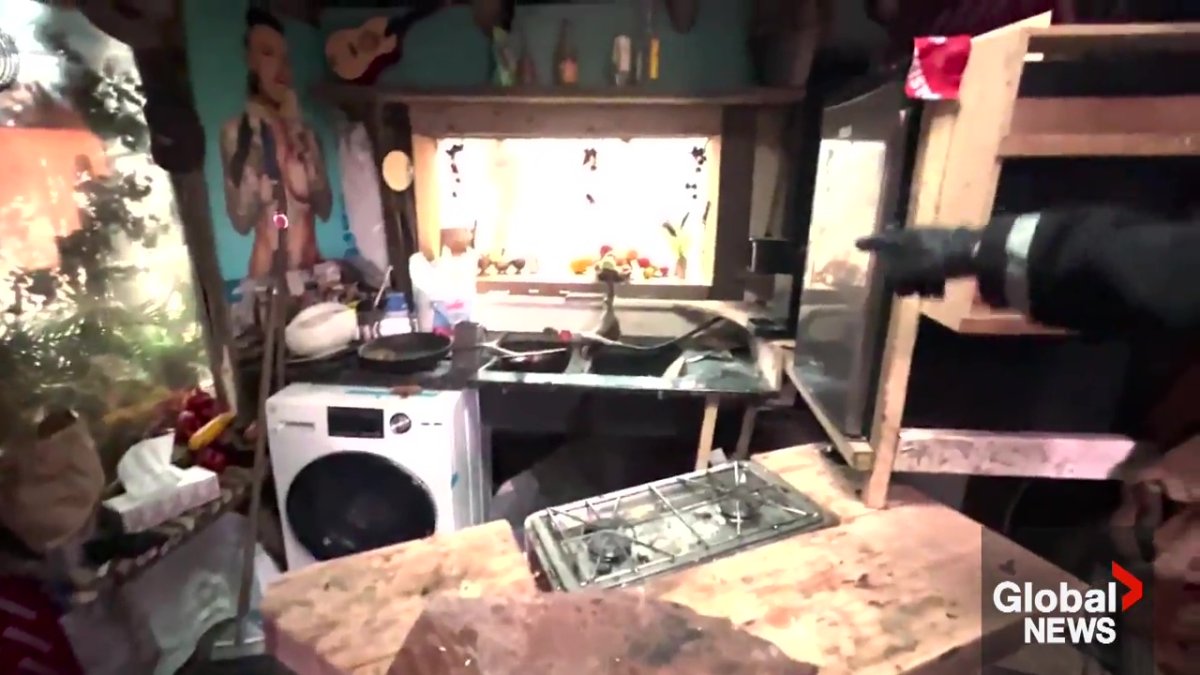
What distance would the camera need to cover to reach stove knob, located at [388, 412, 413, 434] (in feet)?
6.08

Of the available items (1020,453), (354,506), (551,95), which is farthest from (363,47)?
(1020,453)

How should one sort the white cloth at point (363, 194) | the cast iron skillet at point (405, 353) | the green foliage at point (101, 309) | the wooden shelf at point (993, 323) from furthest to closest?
the white cloth at point (363, 194) < the cast iron skillet at point (405, 353) < the green foliage at point (101, 309) < the wooden shelf at point (993, 323)

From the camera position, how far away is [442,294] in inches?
91.1

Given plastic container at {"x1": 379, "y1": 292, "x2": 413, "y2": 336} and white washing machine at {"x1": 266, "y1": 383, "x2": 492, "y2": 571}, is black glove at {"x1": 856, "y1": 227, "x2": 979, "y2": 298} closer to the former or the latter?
white washing machine at {"x1": 266, "y1": 383, "x2": 492, "y2": 571}

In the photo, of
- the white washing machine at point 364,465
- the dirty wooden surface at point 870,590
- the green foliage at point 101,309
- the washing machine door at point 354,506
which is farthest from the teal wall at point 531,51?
the dirty wooden surface at point 870,590

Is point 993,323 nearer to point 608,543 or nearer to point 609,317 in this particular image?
point 608,543

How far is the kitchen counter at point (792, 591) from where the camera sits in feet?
3.09

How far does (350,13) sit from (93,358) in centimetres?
132

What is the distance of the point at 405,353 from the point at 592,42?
42.8 inches

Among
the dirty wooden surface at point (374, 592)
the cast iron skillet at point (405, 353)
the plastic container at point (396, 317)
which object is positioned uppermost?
the plastic container at point (396, 317)

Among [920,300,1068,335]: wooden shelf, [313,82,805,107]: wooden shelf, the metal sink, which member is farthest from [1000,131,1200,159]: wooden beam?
the metal sink

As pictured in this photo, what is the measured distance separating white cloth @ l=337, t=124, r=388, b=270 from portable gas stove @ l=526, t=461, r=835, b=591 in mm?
1521

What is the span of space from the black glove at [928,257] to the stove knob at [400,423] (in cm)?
122

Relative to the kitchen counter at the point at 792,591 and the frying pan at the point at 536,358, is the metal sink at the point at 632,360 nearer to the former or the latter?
the frying pan at the point at 536,358
